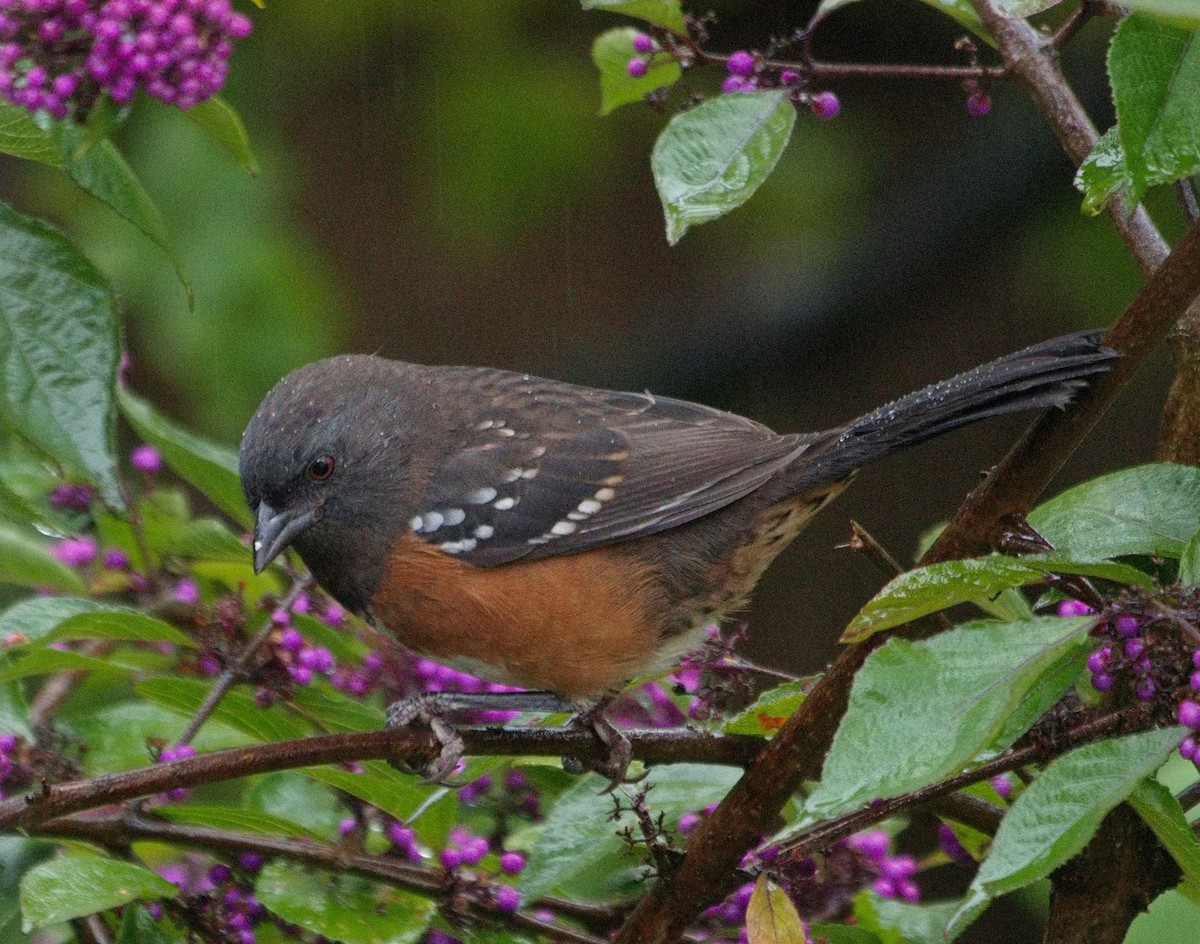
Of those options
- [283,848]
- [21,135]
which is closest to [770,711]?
[283,848]

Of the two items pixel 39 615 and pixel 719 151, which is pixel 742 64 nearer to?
pixel 719 151

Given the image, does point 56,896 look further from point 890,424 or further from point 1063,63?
point 1063,63

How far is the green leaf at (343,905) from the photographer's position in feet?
6.47

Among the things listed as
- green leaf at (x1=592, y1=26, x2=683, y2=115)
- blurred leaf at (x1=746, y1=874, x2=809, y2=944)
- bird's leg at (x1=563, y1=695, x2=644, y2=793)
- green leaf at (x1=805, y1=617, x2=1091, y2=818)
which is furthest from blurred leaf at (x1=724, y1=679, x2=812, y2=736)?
green leaf at (x1=592, y1=26, x2=683, y2=115)

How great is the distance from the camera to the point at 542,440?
9.97 feet

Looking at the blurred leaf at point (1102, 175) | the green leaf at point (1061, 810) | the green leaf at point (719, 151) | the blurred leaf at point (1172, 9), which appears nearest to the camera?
the blurred leaf at point (1172, 9)

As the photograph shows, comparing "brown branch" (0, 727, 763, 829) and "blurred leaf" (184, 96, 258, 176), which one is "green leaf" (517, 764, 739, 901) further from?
"blurred leaf" (184, 96, 258, 176)

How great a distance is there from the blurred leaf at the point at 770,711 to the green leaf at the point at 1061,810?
1.93ft

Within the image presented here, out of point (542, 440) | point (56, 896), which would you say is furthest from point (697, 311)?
point (56, 896)

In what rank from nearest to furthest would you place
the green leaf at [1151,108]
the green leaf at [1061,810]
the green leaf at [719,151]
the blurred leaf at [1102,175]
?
the green leaf at [1061,810] → the green leaf at [1151,108] → the blurred leaf at [1102,175] → the green leaf at [719,151]

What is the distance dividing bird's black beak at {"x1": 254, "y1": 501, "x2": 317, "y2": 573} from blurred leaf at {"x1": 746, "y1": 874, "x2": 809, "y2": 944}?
118 centimetres

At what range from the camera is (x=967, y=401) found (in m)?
2.27

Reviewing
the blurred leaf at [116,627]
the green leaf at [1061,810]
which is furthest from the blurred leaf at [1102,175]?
the blurred leaf at [116,627]

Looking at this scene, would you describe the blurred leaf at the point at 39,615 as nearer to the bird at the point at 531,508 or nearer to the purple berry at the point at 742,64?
the bird at the point at 531,508
